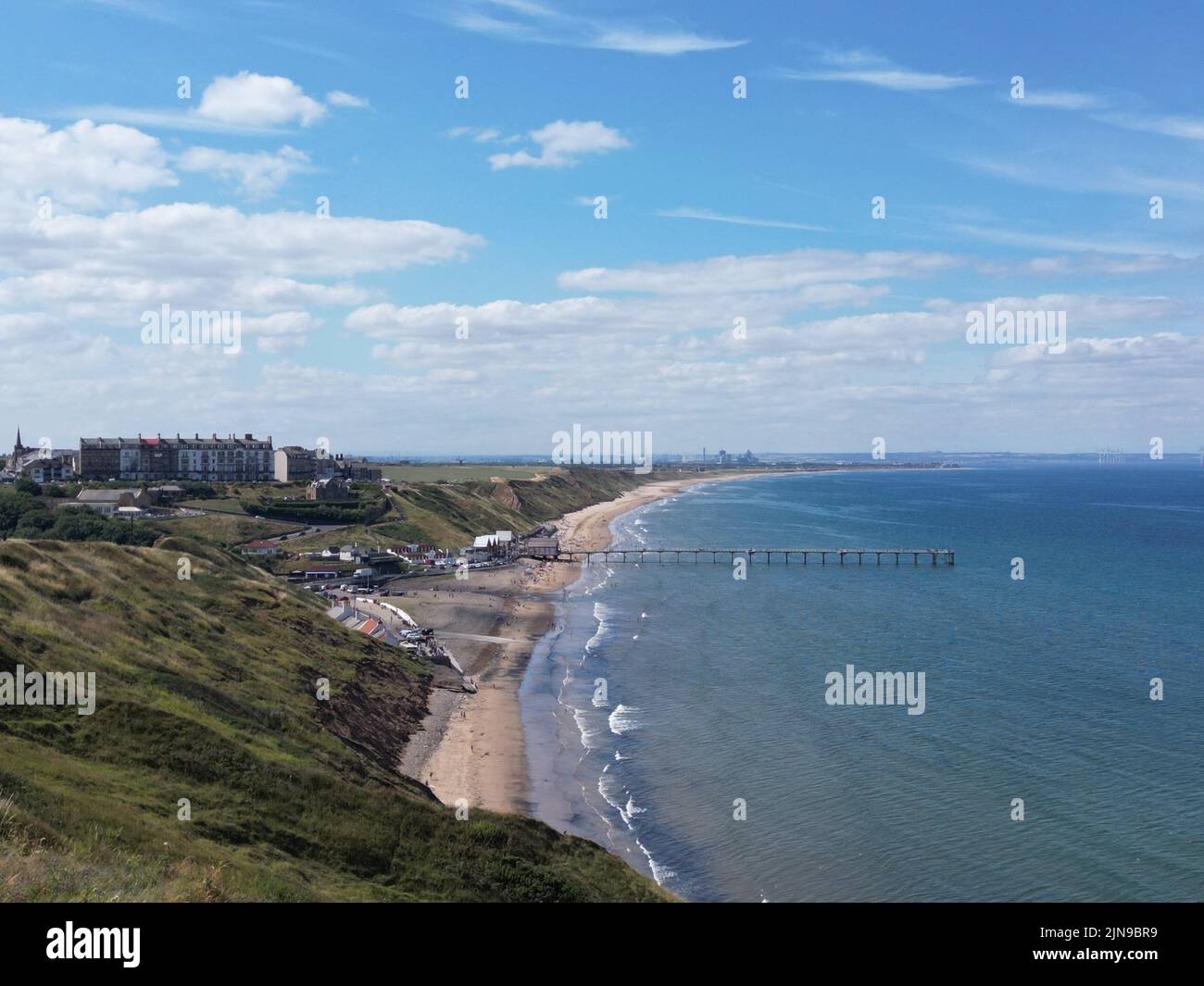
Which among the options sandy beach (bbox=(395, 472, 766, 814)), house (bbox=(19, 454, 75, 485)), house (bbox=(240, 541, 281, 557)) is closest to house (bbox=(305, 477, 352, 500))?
house (bbox=(240, 541, 281, 557))

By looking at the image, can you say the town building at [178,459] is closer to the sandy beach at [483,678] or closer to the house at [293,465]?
the house at [293,465]

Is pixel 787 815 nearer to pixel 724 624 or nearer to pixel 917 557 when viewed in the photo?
pixel 724 624

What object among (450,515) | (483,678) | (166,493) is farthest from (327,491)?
(483,678)

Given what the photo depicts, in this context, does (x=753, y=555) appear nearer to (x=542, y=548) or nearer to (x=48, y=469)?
(x=542, y=548)

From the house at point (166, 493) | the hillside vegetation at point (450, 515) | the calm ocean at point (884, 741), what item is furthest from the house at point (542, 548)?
the house at point (166, 493)

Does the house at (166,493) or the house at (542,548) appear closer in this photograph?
the house at (166,493)

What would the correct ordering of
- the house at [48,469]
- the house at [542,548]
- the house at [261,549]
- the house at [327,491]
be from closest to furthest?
the house at [261,549], the house at [542,548], the house at [327,491], the house at [48,469]
